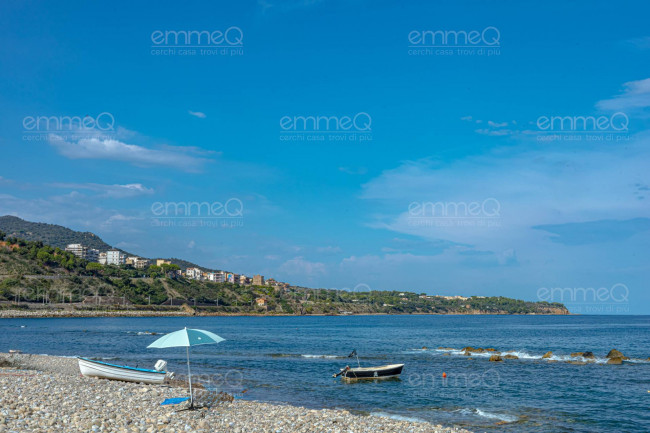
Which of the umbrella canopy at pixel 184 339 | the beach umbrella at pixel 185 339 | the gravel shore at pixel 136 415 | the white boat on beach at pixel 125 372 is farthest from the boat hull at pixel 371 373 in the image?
the umbrella canopy at pixel 184 339

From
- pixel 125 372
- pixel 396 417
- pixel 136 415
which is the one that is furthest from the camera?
pixel 125 372

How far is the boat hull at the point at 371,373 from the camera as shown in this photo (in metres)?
36.9

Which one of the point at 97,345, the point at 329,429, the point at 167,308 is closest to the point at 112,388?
the point at 329,429

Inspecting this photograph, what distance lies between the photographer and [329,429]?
1844 centimetres

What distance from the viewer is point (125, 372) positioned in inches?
1160

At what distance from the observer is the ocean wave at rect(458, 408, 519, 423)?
2458 centimetres

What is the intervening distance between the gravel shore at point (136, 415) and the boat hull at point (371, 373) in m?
13.5

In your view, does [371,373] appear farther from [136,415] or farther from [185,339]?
[136,415]

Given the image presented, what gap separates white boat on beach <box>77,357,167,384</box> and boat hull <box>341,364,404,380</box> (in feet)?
44.8

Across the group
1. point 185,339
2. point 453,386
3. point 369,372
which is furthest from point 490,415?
point 185,339

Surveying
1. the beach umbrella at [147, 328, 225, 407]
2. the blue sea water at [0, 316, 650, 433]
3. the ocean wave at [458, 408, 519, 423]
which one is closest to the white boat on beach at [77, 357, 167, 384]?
the blue sea water at [0, 316, 650, 433]

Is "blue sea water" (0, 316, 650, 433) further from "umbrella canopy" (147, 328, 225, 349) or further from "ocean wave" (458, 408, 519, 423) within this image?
"umbrella canopy" (147, 328, 225, 349)

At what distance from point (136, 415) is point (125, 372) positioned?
1209cm

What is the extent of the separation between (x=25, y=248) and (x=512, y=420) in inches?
8055
